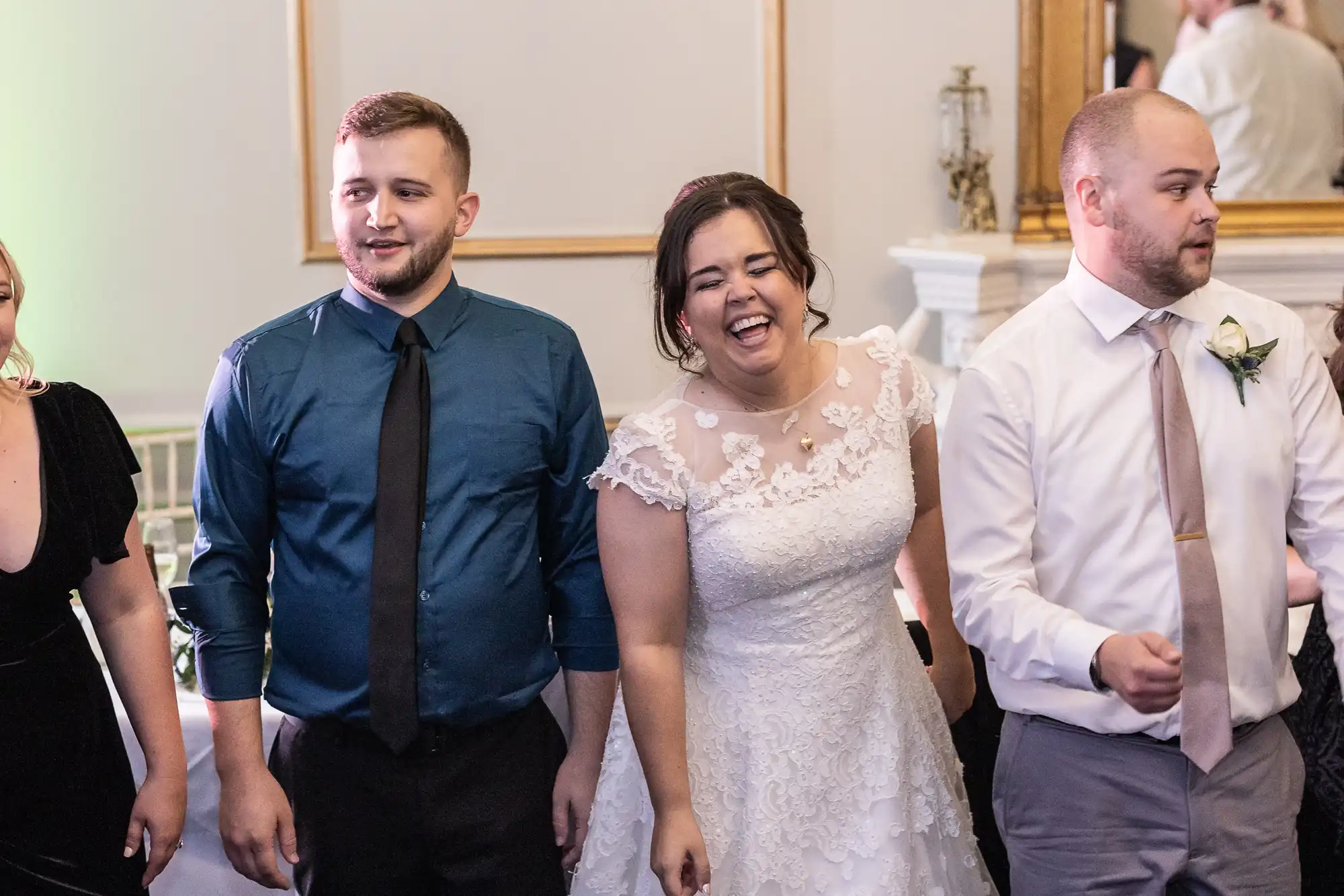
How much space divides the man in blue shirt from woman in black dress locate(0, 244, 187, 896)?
9 cm

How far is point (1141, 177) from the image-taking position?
177cm

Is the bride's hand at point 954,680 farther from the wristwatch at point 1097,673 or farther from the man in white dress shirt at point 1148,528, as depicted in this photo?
the wristwatch at point 1097,673

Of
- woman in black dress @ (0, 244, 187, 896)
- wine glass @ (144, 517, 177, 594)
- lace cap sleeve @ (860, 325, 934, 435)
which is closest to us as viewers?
woman in black dress @ (0, 244, 187, 896)

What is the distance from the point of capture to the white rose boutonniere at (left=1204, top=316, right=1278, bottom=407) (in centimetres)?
175

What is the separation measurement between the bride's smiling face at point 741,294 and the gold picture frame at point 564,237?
2848 millimetres

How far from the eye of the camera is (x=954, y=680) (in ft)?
6.48

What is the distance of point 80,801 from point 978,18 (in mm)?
3919

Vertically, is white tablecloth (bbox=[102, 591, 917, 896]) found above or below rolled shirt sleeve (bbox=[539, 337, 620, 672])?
below

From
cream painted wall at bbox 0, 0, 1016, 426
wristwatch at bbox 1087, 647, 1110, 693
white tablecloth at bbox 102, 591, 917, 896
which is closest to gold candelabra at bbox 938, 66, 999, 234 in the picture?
cream painted wall at bbox 0, 0, 1016, 426

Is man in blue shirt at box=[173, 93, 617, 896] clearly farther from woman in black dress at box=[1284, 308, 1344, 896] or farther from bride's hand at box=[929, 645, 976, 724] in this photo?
woman in black dress at box=[1284, 308, 1344, 896]

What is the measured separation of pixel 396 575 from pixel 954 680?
2.56ft

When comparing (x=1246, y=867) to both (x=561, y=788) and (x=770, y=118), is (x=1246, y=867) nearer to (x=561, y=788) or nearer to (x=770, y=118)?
(x=561, y=788)

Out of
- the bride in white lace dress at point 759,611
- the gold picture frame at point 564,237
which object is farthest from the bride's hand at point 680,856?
the gold picture frame at point 564,237

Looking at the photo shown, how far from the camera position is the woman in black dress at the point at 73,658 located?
160 cm
